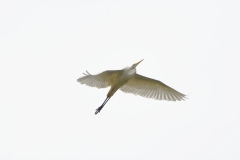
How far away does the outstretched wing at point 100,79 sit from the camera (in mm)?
15836

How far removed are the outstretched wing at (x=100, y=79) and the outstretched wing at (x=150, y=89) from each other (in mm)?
797

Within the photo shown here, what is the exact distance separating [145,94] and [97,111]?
152 centimetres

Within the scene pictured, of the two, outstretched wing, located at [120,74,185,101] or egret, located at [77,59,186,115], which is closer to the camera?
egret, located at [77,59,186,115]

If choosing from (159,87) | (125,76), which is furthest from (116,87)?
(159,87)

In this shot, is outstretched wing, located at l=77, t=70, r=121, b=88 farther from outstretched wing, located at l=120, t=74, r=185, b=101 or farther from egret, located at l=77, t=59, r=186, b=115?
outstretched wing, located at l=120, t=74, r=185, b=101

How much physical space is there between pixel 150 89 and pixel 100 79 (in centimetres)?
166

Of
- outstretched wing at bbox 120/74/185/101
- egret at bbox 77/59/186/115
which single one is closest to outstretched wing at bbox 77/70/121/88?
egret at bbox 77/59/186/115

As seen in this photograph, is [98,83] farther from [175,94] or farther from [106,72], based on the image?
[175,94]

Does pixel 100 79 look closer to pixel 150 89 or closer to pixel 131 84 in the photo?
pixel 131 84

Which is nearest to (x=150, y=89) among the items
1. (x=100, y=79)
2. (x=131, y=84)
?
(x=131, y=84)

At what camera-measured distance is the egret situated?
52.2 ft

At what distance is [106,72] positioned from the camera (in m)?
15.8

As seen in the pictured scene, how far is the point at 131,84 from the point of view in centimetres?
1681

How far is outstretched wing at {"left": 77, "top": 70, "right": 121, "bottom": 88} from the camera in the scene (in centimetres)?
1584
